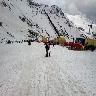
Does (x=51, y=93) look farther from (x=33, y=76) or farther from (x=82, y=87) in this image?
(x=33, y=76)

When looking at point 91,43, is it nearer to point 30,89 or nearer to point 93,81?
point 93,81

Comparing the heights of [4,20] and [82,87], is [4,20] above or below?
above

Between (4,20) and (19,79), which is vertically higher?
(4,20)

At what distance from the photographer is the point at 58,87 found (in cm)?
1456

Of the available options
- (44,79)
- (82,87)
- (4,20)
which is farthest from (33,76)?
(4,20)

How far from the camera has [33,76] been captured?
1797 centimetres

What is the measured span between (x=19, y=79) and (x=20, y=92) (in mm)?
3562

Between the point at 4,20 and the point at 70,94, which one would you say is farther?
the point at 4,20

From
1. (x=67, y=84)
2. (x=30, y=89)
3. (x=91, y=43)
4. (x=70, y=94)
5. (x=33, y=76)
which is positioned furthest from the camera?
(x=91, y=43)

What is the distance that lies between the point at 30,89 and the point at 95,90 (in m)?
3.72

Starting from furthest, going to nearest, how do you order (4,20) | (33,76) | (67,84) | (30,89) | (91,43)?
(4,20) → (91,43) → (33,76) → (67,84) → (30,89)

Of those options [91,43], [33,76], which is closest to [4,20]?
[91,43]

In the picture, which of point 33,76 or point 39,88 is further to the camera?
point 33,76

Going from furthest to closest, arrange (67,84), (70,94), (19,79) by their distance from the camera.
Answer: (19,79) < (67,84) < (70,94)
